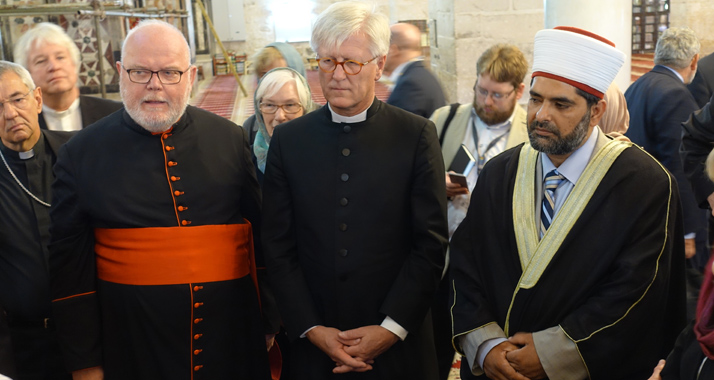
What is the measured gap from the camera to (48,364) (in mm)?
2953

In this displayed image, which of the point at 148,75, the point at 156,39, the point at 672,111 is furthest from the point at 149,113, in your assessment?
the point at 672,111

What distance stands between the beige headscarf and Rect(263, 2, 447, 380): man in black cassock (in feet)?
3.40

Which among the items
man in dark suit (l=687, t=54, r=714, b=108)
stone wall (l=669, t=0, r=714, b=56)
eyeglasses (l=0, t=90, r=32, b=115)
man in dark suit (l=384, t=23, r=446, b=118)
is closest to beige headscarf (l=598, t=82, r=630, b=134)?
man in dark suit (l=384, t=23, r=446, b=118)

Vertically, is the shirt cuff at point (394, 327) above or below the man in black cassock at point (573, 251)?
below

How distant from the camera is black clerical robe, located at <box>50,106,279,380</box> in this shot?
2.34m

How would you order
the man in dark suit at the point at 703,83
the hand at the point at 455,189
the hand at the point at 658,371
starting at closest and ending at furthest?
the hand at the point at 658,371 → the hand at the point at 455,189 → the man in dark suit at the point at 703,83

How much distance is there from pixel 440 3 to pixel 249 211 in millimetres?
4407

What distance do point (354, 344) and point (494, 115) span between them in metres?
1.27

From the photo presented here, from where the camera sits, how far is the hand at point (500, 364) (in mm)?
2068

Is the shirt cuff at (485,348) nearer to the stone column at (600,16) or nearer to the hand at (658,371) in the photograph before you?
the hand at (658,371)

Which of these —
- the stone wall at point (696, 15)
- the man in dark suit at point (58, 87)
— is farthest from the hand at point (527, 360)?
the stone wall at point (696, 15)

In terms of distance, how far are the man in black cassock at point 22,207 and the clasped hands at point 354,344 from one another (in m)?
1.20

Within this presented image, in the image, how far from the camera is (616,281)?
2016 mm

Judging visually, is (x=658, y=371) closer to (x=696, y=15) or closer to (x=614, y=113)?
(x=614, y=113)
